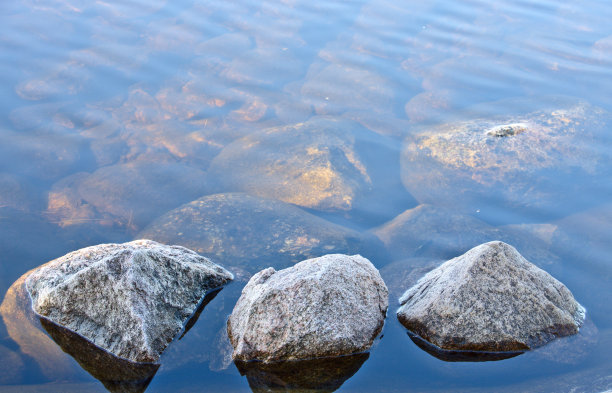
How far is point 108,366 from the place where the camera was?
3.50 meters

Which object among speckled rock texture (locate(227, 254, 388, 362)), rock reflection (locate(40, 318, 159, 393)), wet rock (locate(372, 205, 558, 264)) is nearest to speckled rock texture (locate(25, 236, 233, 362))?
rock reflection (locate(40, 318, 159, 393))

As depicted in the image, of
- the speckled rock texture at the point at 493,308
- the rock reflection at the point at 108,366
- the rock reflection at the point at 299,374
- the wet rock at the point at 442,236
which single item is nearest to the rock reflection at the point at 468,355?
the speckled rock texture at the point at 493,308

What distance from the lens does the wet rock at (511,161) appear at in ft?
17.9

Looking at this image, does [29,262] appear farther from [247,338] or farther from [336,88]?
[336,88]

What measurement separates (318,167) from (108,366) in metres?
3.11

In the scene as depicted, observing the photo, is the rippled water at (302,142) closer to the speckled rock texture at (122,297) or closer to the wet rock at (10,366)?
the wet rock at (10,366)

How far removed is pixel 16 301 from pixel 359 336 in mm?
2698

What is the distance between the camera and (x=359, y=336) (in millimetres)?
3584

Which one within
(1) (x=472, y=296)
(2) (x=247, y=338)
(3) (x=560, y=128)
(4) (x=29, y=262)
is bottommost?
(4) (x=29, y=262)

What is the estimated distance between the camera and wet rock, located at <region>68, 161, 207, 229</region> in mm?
5344

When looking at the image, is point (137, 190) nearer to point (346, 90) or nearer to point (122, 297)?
point (122, 297)

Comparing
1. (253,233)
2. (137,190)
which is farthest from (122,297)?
(137,190)

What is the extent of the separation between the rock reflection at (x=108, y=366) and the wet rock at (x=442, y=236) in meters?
2.43

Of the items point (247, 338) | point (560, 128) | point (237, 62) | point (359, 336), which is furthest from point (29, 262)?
point (560, 128)
